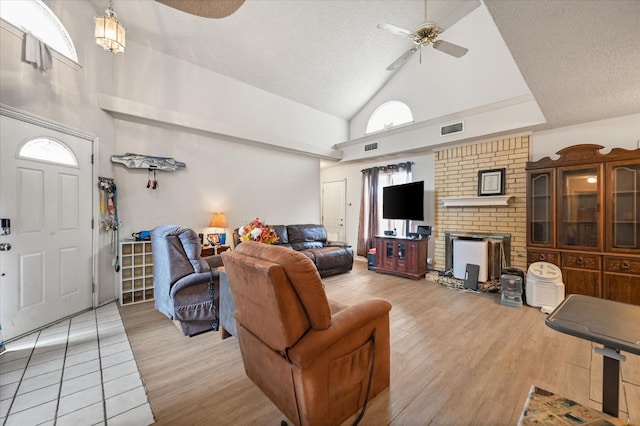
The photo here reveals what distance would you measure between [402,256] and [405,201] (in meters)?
1.07

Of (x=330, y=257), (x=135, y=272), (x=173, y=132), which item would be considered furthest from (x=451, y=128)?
(x=135, y=272)

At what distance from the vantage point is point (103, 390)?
5.98 feet

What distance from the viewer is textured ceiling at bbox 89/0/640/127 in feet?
5.63

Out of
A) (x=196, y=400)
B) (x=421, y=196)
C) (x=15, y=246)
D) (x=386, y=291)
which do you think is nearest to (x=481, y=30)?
(x=421, y=196)

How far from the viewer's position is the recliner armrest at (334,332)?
1293 mm

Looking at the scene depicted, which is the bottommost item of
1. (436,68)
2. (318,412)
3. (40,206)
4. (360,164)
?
(318,412)

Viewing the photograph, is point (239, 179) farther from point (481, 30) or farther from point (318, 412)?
point (481, 30)

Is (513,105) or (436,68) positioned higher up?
(436,68)

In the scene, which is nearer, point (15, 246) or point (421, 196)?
point (15, 246)

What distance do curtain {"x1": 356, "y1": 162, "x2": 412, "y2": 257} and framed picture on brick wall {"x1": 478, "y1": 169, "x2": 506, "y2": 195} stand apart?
59.6 inches

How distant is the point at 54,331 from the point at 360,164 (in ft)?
19.9

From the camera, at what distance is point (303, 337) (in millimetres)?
1371

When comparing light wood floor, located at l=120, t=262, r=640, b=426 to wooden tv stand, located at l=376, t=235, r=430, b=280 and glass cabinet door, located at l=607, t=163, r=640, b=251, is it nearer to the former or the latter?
glass cabinet door, located at l=607, t=163, r=640, b=251

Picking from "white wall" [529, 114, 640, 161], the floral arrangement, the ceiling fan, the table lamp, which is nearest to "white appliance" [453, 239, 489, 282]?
"white wall" [529, 114, 640, 161]
